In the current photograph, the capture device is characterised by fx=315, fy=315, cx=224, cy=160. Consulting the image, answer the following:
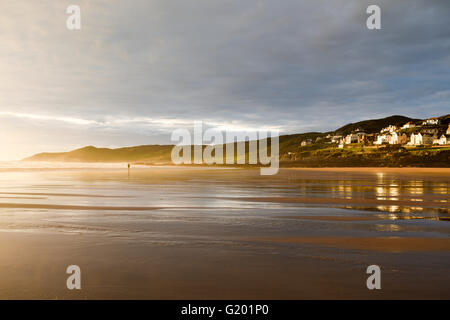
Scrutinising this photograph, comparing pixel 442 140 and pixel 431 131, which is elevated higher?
pixel 431 131

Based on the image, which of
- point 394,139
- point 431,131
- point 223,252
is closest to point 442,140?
point 431,131

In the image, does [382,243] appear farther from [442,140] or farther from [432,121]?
[432,121]

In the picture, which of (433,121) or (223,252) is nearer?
(223,252)

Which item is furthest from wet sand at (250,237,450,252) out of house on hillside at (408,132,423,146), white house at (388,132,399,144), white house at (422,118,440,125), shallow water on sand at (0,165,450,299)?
white house at (422,118,440,125)

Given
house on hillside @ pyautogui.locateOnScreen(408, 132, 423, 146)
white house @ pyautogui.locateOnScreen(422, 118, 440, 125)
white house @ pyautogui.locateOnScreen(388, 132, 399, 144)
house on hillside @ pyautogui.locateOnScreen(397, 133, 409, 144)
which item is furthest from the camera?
white house @ pyautogui.locateOnScreen(422, 118, 440, 125)

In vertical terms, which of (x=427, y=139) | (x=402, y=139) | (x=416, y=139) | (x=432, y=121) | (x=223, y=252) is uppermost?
(x=432, y=121)

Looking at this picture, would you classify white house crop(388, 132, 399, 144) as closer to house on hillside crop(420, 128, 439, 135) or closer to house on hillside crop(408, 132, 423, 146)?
house on hillside crop(408, 132, 423, 146)

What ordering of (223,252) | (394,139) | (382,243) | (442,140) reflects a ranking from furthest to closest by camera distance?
(394,139) < (442,140) < (382,243) < (223,252)

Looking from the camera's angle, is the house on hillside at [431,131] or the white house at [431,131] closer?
the house on hillside at [431,131]

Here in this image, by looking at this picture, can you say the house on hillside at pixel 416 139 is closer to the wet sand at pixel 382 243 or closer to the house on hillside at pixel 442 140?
the house on hillside at pixel 442 140

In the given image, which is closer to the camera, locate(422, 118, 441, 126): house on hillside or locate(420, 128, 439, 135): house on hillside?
locate(420, 128, 439, 135): house on hillside

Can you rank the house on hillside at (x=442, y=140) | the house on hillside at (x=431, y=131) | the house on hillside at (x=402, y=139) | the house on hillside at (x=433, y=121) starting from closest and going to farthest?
the house on hillside at (x=442, y=140) < the house on hillside at (x=431, y=131) < the house on hillside at (x=402, y=139) < the house on hillside at (x=433, y=121)

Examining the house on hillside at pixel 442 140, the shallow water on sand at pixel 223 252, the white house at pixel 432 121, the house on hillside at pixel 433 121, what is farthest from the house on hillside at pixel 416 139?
the shallow water on sand at pixel 223 252
